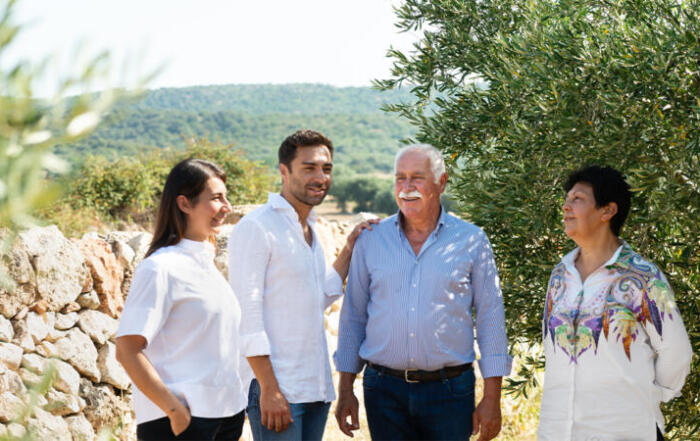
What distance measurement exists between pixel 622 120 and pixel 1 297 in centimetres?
546

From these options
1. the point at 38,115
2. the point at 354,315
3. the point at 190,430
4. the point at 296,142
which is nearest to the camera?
the point at 38,115

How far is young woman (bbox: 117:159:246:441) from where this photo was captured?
10.1 feet

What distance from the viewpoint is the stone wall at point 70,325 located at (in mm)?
6445

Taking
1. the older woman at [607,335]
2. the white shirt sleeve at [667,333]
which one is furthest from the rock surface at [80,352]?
the white shirt sleeve at [667,333]

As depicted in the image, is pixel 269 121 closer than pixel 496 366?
No

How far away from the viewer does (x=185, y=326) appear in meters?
3.22

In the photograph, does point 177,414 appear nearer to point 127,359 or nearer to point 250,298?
point 127,359

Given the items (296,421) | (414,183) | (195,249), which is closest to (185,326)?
(195,249)

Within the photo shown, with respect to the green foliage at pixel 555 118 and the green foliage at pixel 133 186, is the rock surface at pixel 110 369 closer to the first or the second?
the green foliage at pixel 555 118

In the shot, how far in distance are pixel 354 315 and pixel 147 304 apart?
58.9 inches

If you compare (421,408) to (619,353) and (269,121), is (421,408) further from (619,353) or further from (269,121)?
(269,121)

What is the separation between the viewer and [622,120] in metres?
3.94

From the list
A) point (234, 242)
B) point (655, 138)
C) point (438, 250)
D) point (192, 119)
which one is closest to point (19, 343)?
point (234, 242)

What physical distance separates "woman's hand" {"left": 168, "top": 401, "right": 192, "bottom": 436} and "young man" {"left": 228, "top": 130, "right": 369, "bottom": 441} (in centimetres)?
47
